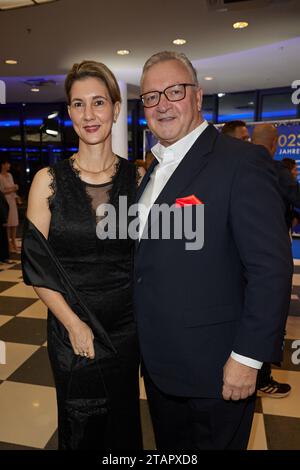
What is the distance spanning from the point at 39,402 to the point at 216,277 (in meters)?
1.73

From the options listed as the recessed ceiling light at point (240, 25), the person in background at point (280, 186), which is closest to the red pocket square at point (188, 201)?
the person in background at point (280, 186)

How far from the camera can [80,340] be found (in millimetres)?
1323

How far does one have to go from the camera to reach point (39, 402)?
2.28 m

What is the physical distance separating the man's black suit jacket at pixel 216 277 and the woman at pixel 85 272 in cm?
18

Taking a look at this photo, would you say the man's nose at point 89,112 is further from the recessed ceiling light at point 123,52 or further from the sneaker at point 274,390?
the recessed ceiling light at point 123,52

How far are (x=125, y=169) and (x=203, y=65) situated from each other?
23.4 ft

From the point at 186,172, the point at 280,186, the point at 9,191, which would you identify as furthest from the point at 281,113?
the point at 186,172

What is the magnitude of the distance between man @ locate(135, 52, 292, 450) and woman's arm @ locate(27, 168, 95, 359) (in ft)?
0.68

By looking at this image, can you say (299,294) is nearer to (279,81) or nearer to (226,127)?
(226,127)

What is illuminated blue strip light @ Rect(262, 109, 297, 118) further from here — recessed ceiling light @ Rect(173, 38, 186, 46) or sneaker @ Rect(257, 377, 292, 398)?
sneaker @ Rect(257, 377, 292, 398)

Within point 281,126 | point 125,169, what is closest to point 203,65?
point 281,126

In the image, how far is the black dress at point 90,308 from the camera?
1.36m

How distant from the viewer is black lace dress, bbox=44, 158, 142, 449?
136 cm

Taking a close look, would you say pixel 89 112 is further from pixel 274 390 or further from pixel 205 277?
pixel 274 390
